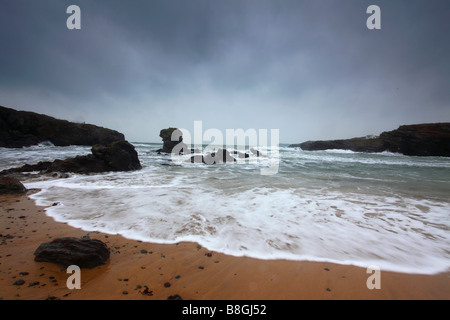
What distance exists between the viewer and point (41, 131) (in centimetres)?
3141

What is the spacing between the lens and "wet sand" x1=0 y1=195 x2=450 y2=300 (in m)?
2.36

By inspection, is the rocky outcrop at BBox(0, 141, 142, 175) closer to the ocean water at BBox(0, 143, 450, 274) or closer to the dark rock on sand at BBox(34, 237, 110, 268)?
the ocean water at BBox(0, 143, 450, 274)

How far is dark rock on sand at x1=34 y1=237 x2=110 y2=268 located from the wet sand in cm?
9

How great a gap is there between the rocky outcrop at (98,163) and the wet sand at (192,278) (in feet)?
34.1

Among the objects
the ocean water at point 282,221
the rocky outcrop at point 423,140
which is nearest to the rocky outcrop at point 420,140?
the rocky outcrop at point 423,140

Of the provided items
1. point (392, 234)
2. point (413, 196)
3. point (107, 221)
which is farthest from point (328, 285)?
point (413, 196)

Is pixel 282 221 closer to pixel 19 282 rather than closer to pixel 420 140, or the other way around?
pixel 19 282

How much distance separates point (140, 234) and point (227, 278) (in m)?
2.35

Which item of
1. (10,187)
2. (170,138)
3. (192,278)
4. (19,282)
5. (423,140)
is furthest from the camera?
(423,140)

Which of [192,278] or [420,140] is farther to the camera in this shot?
[420,140]

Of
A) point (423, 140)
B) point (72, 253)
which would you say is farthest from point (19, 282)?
point (423, 140)

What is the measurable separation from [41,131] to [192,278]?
140ft
